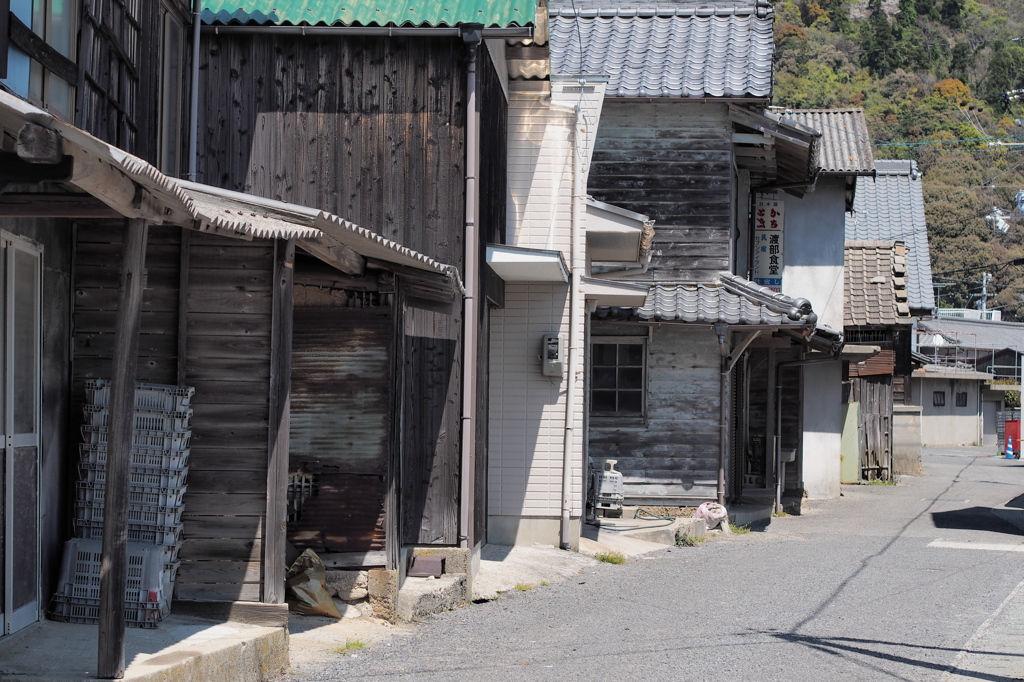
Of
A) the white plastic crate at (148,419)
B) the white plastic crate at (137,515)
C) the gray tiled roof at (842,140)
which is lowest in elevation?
the white plastic crate at (137,515)

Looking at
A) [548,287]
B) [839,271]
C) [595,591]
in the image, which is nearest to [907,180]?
[839,271]

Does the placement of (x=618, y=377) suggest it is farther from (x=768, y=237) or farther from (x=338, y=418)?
(x=338, y=418)

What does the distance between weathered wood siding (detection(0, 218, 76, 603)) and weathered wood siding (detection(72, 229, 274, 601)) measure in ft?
0.41

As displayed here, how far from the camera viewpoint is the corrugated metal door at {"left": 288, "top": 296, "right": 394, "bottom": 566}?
359 inches

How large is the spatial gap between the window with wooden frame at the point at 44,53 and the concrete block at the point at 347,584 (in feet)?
12.7

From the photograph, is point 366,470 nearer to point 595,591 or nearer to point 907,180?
point 595,591

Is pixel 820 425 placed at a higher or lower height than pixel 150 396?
lower

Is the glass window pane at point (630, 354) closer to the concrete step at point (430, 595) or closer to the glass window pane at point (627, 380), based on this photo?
the glass window pane at point (627, 380)

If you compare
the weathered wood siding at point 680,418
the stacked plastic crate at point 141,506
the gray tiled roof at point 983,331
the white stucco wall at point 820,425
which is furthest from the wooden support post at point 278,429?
the gray tiled roof at point 983,331

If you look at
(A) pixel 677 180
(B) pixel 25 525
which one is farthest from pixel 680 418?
(B) pixel 25 525

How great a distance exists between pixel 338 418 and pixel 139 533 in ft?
7.84

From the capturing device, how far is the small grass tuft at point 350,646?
25.6 ft

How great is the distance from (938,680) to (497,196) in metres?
6.85

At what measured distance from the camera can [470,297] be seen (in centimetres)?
1060
